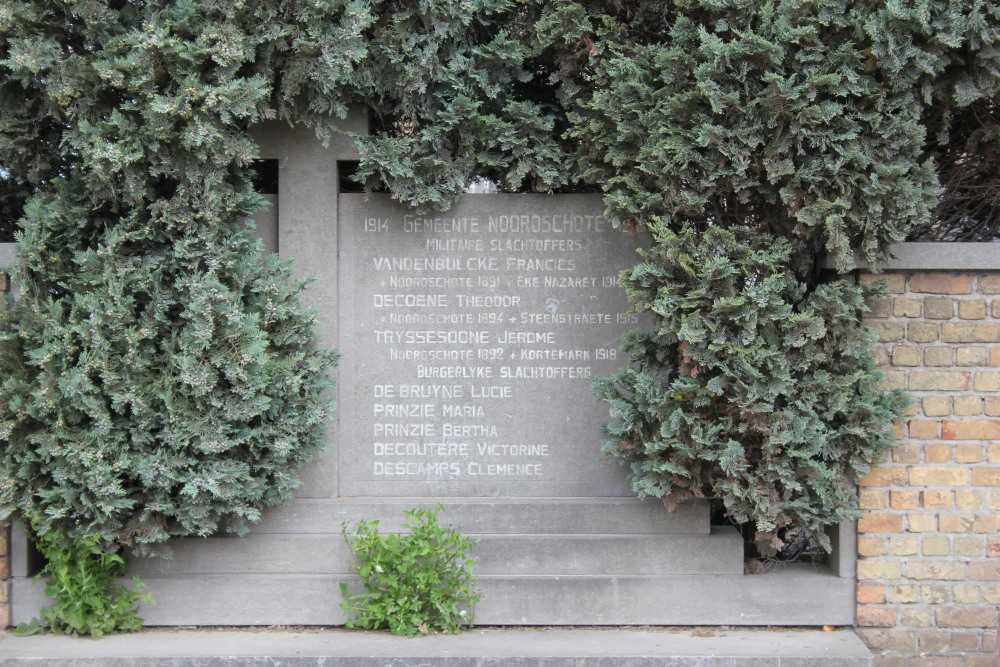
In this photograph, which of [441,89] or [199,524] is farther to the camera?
[441,89]

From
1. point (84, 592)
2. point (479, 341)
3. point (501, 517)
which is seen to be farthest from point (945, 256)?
point (84, 592)

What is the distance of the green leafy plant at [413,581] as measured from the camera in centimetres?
402

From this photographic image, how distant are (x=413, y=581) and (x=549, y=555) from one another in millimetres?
706

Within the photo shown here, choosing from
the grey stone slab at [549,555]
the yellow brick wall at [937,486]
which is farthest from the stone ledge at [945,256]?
the grey stone slab at [549,555]

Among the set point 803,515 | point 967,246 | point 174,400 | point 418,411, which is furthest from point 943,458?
point 174,400

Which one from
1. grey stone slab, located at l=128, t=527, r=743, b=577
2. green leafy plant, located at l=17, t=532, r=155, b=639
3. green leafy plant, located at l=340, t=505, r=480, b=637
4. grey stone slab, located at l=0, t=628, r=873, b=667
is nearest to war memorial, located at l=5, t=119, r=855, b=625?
grey stone slab, located at l=128, t=527, r=743, b=577

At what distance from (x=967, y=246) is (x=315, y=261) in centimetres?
322

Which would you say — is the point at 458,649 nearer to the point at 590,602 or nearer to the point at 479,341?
the point at 590,602

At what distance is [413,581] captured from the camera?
4.02 m

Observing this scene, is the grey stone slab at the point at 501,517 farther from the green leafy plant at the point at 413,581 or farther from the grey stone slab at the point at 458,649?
the grey stone slab at the point at 458,649

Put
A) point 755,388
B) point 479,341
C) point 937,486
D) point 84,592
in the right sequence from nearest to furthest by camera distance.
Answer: point 755,388
point 84,592
point 937,486
point 479,341

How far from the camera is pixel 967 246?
404 centimetres

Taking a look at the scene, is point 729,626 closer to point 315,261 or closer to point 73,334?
point 315,261

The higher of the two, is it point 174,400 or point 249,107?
point 249,107
